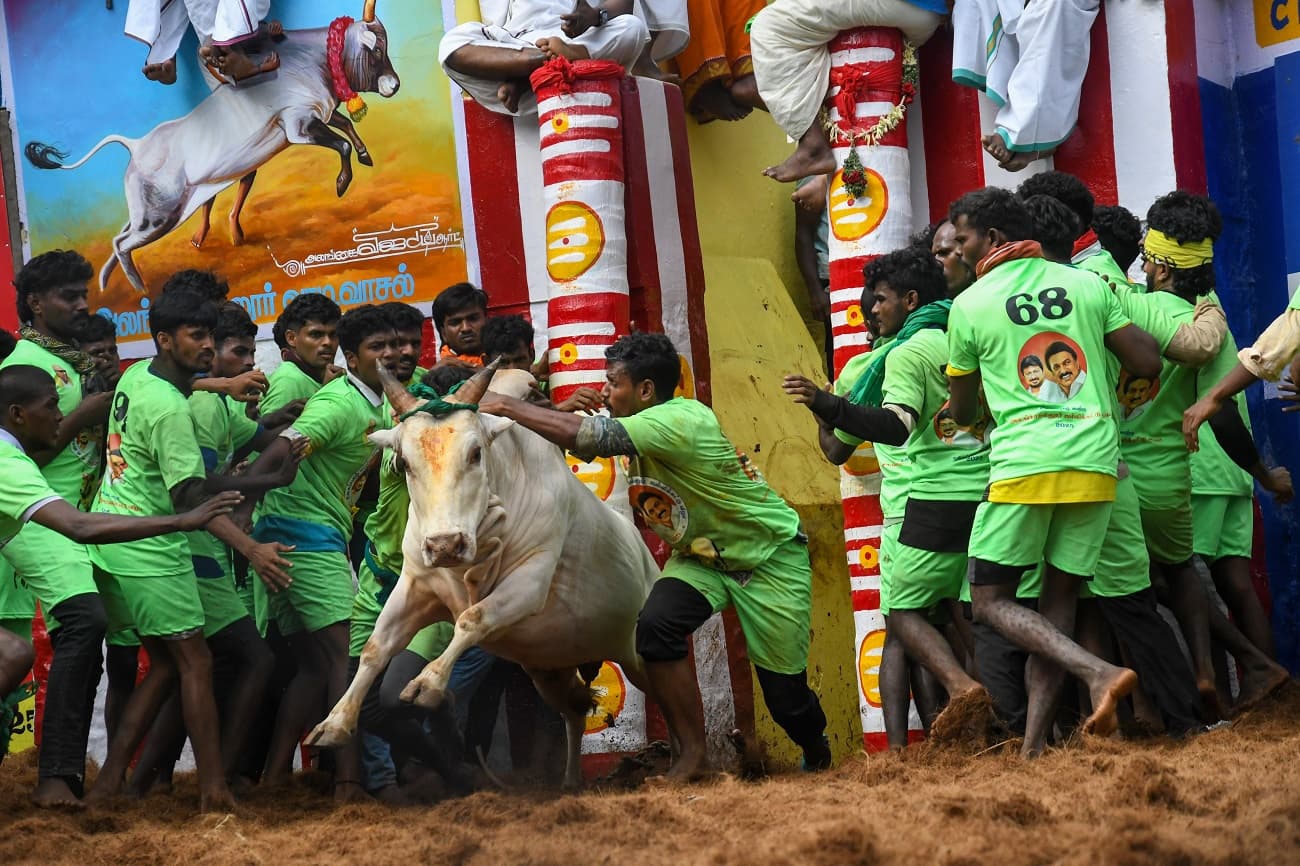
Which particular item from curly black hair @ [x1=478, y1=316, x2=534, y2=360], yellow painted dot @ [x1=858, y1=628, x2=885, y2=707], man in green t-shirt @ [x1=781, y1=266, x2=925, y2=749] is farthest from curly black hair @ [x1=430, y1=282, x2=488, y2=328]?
yellow painted dot @ [x1=858, y1=628, x2=885, y2=707]

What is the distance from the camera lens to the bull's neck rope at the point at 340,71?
9844mm

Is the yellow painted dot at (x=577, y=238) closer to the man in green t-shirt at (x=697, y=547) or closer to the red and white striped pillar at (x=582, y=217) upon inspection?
the red and white striped pillar at (x=582, y=217)

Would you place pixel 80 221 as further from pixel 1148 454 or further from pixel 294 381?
pixel 1148 454

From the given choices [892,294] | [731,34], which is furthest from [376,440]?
[731,34]

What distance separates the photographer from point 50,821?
621cm

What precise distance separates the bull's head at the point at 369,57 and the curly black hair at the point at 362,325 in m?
2.45

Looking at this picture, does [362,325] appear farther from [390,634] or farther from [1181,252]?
[1181,252]

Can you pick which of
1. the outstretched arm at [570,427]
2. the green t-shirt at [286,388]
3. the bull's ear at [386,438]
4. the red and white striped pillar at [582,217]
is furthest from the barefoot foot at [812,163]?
the bull's ear at [386,438]

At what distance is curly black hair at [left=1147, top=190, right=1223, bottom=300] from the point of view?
7.15 m

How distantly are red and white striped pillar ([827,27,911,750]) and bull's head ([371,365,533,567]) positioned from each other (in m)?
2.59

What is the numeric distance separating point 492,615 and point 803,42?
11.7ft

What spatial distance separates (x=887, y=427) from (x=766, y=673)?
118 cm

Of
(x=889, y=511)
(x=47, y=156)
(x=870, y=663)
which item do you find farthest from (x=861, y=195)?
(x=47, y=156)

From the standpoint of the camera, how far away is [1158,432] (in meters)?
6.92
